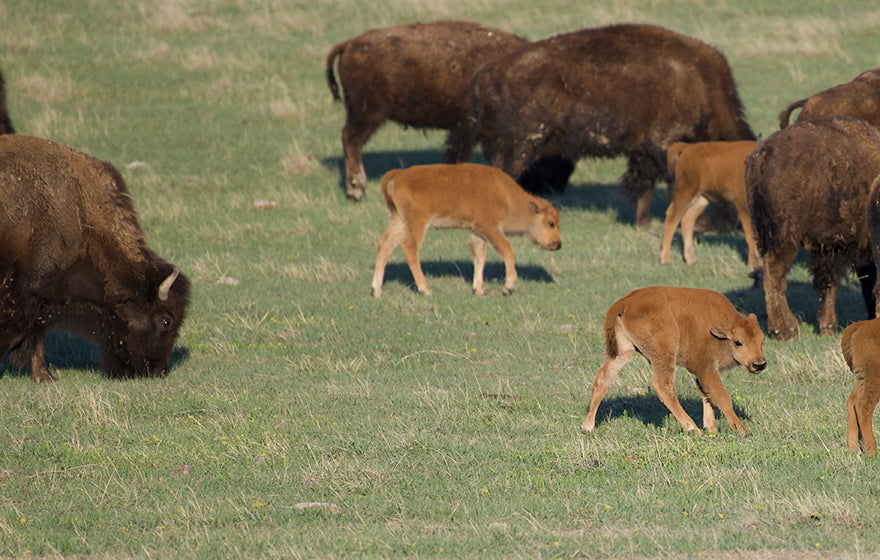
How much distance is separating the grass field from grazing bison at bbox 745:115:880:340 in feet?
2.35

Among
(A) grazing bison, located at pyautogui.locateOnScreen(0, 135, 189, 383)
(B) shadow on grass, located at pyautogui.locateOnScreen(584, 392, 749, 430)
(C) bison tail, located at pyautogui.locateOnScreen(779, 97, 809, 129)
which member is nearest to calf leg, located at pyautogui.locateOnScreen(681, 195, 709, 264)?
(C) bison tail, located at pyautogui.locateOnScreen(779, 97, 809, 129)

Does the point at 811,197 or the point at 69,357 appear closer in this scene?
the point at 811,197

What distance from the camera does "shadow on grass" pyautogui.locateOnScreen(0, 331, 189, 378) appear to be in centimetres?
914

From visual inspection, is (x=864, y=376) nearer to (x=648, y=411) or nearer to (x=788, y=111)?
(x=648, y=411)

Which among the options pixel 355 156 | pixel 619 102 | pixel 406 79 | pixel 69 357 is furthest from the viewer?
pixel 406 79

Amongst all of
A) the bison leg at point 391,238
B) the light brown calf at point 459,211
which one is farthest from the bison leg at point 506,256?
the bison leg at point 391,238

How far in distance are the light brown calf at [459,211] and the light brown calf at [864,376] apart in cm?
543

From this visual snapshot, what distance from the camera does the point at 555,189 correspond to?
56.5 feet

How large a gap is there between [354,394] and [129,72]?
17.9 metres

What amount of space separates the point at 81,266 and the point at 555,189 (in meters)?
9.95

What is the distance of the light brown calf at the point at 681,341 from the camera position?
6.48 metres

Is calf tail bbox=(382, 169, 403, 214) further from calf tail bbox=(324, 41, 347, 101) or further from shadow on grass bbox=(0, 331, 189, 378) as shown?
calf tail bbox=(324, 41, 347, 101)

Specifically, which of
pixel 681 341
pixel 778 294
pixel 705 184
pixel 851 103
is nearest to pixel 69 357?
pixel 681 341

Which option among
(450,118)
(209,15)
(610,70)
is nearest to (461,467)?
(610,70)
